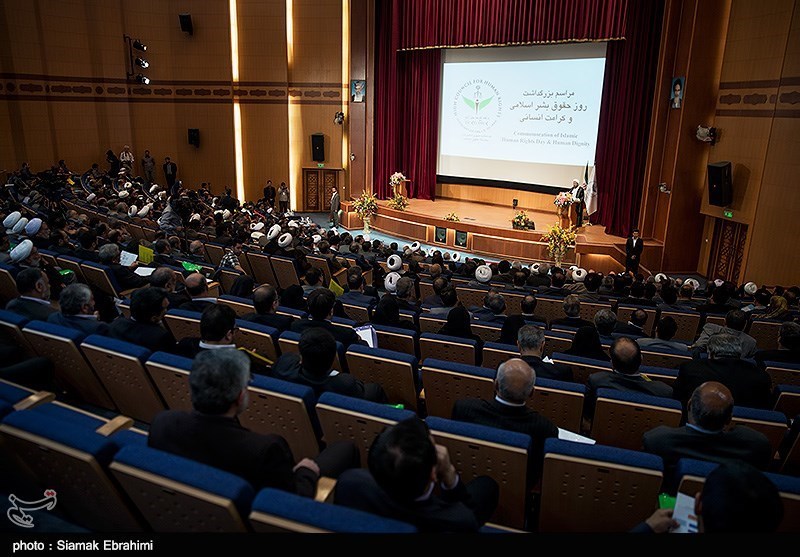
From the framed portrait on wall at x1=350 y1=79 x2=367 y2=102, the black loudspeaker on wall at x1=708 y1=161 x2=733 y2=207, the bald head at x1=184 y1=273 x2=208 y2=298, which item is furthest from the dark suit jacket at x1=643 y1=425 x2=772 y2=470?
the framed portrait on wall at x1=350 y1=79 x2=367 y2=102

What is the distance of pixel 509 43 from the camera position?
15.5 meters

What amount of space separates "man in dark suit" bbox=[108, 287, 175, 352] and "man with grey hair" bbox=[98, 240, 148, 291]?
226 cm

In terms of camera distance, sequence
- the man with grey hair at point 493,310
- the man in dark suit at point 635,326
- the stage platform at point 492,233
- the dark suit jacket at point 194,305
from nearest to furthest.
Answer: the dark suit jacket at point 194,305 → the man in dark suit at point 635,326 → the man with grey hair at point 493,310 → the stage platform at point 492,233

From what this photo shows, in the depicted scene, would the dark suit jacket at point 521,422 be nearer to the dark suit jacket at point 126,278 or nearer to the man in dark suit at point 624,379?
the man in dark suit at point 624,379

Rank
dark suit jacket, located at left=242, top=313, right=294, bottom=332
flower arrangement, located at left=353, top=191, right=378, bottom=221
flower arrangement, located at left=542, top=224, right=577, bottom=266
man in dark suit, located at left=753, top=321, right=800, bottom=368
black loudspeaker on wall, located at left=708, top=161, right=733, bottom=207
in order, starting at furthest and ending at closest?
flower arrangement, located at left=353, top=191, right=378, bottom=221
flower arrangement, located at left=542, top=224, right=577, bottom=266
black loudspeaker on wall, located at left=708, top=161, right=733, bottom=207
man in dark suit, located at left=753, top=321, right=800, bottom=368
dark suit jacket, located at left=242, top=313, right=294, bottom=332

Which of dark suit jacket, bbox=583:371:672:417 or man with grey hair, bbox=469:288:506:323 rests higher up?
dark suit jacket, bbox=583:371:672:417

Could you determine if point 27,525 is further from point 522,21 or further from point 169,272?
point 522,21

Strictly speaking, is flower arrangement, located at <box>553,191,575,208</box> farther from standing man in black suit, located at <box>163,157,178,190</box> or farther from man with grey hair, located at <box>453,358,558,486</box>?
standing man in black suit, located at <box>163,157,178,190</box>

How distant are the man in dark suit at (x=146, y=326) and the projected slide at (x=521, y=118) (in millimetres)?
13410

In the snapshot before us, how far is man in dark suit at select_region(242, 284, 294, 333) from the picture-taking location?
4645 millimetres

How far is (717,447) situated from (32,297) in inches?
187

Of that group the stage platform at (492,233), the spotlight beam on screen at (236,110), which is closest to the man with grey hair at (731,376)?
the stage platform at (492,233)

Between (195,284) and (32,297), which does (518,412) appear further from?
(32,297)

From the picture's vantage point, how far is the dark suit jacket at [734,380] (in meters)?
3.94
